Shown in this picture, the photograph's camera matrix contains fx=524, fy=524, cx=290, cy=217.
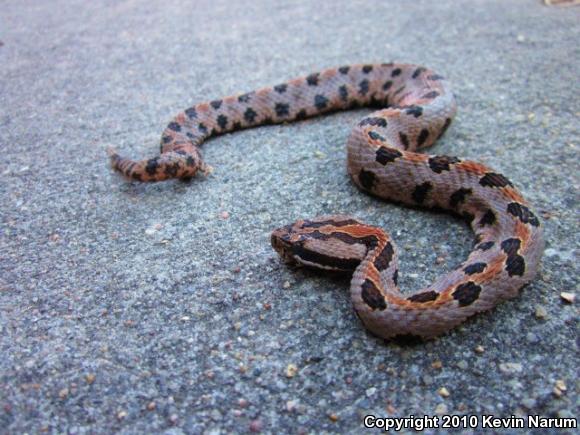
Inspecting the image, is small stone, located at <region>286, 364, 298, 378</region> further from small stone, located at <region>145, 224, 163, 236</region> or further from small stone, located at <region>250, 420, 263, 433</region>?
small stone, located at <region>145, 224, 163, 236</region>

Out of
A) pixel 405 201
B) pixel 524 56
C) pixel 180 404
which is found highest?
pixel 524 56

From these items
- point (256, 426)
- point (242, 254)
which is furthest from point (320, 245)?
point (256, 426)

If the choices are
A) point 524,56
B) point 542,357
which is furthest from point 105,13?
point 542,357

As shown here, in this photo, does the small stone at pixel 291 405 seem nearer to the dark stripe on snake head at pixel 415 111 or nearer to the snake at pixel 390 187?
the snake at pixel 390 187

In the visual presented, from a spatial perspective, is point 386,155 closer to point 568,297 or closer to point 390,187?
point 390,187

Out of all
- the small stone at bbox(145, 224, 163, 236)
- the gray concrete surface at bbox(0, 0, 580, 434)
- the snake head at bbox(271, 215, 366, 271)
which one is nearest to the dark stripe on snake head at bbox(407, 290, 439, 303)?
the gray concrete surface at bbox(0, 0, 580, 434)

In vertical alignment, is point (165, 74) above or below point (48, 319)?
above

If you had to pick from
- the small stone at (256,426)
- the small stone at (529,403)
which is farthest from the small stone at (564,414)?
the small stone at (256,426)

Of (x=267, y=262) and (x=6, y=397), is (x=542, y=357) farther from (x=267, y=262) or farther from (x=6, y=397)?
(x=6, y=397)
